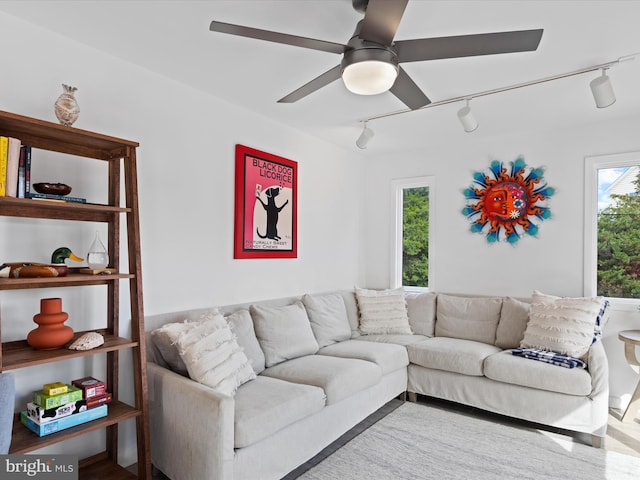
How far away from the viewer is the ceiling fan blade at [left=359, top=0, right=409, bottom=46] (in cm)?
145

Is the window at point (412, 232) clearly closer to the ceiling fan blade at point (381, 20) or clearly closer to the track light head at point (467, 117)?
the track light head at point (467, 117)

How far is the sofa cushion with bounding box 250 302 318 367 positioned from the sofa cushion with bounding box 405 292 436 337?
1198 mm

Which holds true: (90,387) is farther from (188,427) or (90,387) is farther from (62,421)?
(188,427)

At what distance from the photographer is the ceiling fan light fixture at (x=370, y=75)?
1.71 meters

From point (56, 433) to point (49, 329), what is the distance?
47cm

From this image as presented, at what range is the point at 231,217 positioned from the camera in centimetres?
326

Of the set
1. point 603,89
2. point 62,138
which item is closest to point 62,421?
point 62,138

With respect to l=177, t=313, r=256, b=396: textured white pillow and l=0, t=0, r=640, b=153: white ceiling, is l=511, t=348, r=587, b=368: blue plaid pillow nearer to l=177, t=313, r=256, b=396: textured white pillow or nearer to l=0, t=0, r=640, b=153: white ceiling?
l=0, t=0, r=640, b=153: white ceiling

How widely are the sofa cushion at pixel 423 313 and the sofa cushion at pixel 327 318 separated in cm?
68

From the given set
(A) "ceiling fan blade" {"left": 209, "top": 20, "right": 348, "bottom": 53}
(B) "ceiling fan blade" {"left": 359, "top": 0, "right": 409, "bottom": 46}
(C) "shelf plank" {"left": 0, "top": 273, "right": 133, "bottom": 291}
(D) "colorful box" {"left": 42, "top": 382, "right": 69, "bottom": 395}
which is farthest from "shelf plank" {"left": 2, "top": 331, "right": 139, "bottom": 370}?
(B) "ceiling fan blade" {"left": 359, "top": 0, "right": 409, "bottom": 46}

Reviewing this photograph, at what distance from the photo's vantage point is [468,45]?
166 centimetres

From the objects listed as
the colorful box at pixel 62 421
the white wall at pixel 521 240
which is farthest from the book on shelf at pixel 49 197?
the white wall at pixel 521 240

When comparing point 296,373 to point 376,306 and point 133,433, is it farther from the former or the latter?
point 376,306

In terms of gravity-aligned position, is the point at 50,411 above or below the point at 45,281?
below
